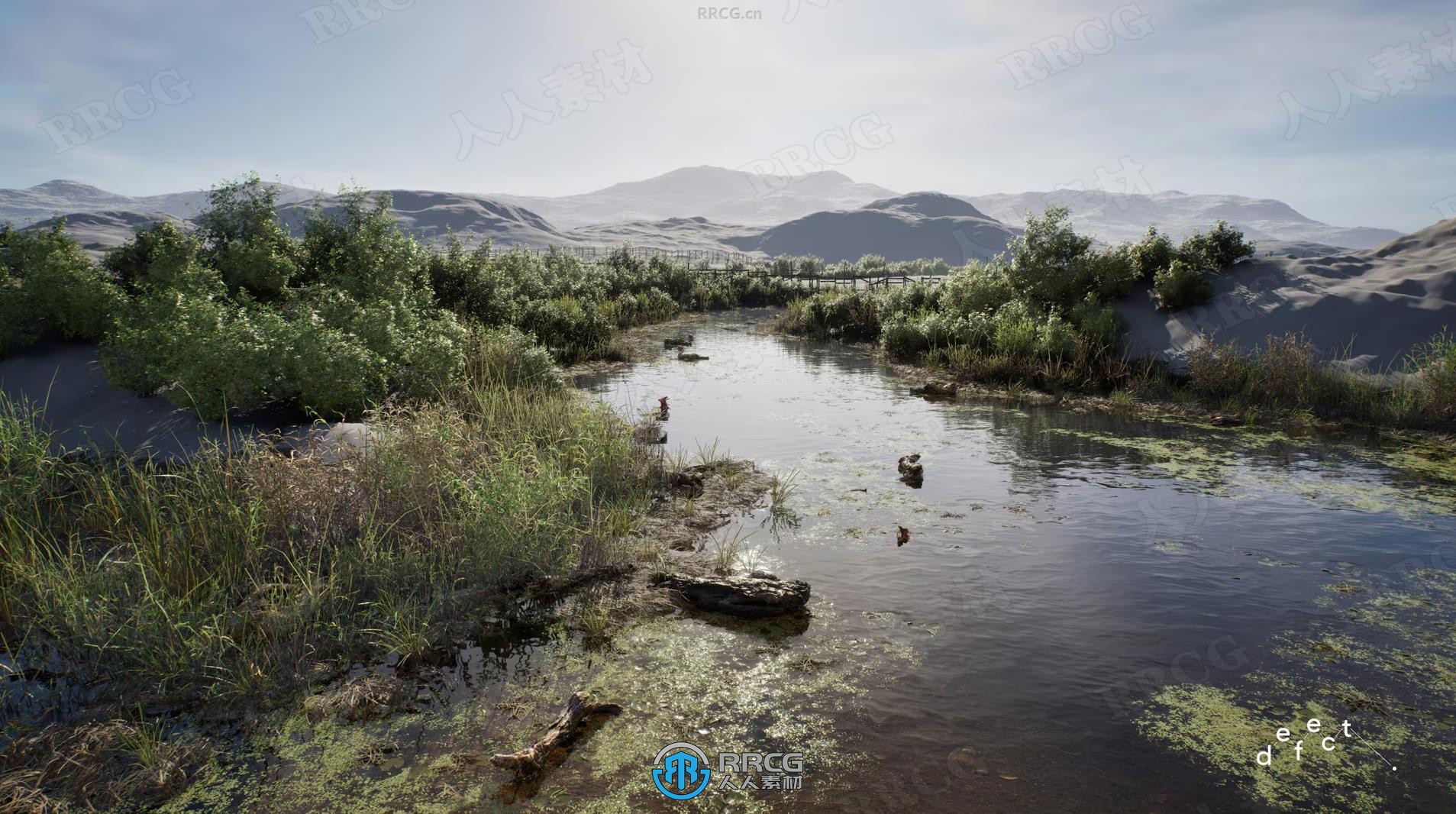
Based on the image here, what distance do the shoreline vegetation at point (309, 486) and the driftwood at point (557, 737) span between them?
4.04ft

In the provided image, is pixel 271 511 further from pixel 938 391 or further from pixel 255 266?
pixel 938 391

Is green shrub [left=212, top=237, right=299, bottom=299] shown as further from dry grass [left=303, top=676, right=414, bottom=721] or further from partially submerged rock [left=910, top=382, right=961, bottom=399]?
partially submerged rock [left=910, top=382, right=961, bottom=399]

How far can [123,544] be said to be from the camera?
590 centimetres

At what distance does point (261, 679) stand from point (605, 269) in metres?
34.8

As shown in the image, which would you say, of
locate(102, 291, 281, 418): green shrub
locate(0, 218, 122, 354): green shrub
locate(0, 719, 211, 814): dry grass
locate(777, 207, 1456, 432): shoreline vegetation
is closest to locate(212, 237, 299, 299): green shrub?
locate(0, 218, 122, 354): green shrub

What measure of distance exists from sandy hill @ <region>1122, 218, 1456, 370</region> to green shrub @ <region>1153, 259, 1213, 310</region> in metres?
0.25

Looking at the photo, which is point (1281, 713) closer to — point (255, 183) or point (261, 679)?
point (261, 679)

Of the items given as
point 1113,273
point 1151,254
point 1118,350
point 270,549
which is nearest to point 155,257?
point 270,549

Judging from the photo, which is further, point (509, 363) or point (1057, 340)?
point (1057, 340)

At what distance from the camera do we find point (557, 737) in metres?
4.64

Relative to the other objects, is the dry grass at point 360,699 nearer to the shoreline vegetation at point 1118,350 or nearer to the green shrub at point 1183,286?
the shoreline vegetation at point 1118,350

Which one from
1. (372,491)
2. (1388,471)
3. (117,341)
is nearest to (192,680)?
(372,491)

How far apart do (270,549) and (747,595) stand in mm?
4399

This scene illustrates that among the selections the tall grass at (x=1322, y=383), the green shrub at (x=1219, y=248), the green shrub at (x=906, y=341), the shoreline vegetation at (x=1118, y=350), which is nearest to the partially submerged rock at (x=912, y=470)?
the shoreline vegetation at (x=1118, y=350)
